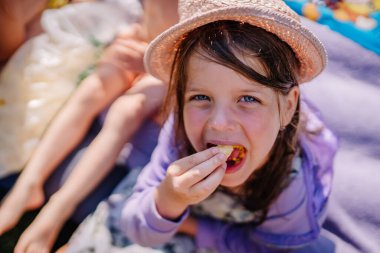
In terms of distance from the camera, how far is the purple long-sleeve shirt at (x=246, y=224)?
42.6 inches

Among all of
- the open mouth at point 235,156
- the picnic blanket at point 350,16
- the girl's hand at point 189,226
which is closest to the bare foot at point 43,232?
the girl's hand at point 189,226

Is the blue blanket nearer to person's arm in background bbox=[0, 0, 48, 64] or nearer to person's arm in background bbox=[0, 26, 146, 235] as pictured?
person's arm in background bbox=[0, 26, 146, 235]

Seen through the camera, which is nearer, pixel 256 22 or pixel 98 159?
pixel 256 22

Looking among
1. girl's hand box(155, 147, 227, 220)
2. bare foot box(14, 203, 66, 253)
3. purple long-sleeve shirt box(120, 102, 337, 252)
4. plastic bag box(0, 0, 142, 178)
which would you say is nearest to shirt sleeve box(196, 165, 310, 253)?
purple long-sleeve shirt box(120, 102, 337, 252)

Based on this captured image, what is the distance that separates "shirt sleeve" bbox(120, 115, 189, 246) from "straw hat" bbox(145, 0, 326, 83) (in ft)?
0.90

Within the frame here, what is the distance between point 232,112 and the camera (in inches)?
34.4

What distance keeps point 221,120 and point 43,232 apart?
2.06 ft

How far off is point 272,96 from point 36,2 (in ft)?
3.37

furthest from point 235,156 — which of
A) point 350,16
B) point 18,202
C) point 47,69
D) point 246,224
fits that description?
point 350,16

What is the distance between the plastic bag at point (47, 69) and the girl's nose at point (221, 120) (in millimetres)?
690

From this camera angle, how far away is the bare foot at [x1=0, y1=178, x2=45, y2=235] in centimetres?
125

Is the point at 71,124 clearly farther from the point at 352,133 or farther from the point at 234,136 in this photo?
the point at 352,133

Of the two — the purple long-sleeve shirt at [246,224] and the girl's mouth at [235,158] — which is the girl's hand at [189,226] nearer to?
the purple long-sleeve shirt at [246,224]

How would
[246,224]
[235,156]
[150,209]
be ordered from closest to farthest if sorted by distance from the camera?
[235,156] < [150,209] < [246,224]
